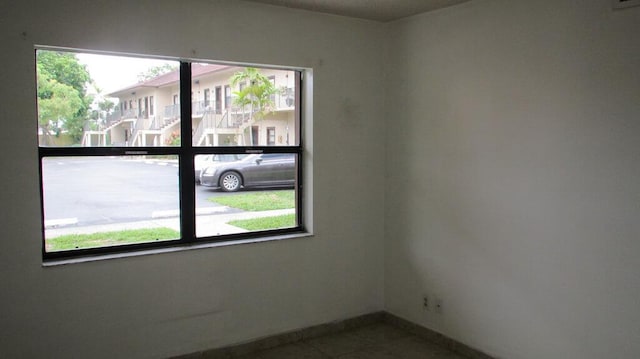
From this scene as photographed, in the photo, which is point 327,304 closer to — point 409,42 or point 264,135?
point 264,135

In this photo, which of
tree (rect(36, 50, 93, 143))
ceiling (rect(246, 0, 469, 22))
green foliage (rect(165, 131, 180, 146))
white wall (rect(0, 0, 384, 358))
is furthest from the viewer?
ceiling (rect(246, 0, 469, 22))

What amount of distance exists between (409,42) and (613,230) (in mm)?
2138

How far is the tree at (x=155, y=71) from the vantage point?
349 cm

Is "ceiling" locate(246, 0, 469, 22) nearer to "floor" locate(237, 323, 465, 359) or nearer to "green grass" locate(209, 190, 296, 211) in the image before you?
"green grass" locate(209, 190, 296, 211)

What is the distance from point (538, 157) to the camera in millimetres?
3328

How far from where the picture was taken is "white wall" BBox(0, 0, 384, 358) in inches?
121

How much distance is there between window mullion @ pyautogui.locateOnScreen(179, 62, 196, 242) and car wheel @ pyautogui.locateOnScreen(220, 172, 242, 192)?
247 millimetres

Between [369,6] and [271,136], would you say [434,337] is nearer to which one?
[271,136]

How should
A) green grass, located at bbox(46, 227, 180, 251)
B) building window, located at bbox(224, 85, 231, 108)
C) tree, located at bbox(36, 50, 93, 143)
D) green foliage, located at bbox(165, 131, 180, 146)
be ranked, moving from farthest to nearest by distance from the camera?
building window, located at bbox(224, 85, 231, 108) → green foliage, located at bbox(165, 131, 180, 146) → green grass, located at bbox(46, 227, 180, 251) → tree, located at bbox(36, 50, 93, 143)

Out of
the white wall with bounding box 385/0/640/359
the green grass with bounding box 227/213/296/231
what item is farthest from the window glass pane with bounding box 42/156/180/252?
the white wall with bounding box 385/0/640/359

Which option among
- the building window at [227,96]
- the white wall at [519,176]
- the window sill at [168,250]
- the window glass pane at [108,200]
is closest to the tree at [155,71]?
the building window at [227,96]

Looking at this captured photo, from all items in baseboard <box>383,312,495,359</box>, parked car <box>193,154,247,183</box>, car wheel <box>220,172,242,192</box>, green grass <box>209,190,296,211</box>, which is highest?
parked car <box>193,154,247,183</box>

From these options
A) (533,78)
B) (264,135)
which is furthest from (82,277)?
(533,78)

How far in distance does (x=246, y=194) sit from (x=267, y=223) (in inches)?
12.0
